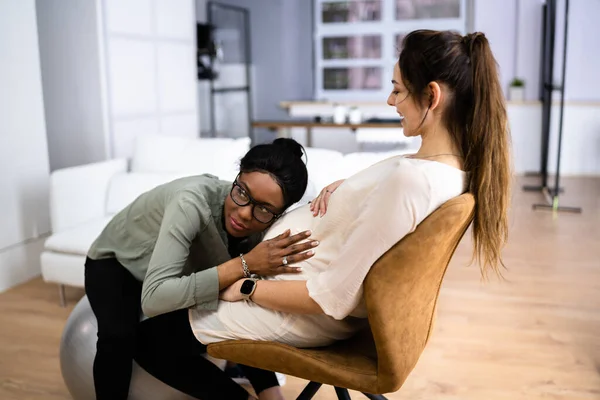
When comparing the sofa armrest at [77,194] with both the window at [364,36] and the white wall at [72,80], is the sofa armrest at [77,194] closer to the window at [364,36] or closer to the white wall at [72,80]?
the white wall at [72,80]

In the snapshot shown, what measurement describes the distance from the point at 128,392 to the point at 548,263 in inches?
119

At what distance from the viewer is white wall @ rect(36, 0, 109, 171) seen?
451 centimetres

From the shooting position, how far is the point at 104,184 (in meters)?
3.82

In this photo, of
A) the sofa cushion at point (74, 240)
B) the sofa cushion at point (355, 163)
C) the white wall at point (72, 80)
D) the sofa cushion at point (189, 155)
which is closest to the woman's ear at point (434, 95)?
the sofa cushion at point (355, 163)

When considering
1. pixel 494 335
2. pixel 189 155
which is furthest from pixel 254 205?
pixel 189 155

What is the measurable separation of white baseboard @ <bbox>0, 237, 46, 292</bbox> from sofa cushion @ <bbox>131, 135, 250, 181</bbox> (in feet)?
2.68

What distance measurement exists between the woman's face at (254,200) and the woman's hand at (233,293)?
0.19m

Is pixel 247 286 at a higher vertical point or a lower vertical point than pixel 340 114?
lower

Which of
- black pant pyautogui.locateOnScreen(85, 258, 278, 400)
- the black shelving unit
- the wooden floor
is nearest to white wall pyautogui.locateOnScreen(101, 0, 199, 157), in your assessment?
the wooden floor

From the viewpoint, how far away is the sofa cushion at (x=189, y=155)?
361cm

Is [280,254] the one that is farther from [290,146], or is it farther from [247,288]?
[290,146]

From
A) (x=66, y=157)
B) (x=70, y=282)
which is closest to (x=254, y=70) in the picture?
(x=66, y=157)

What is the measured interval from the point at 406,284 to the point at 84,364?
1.26 metres

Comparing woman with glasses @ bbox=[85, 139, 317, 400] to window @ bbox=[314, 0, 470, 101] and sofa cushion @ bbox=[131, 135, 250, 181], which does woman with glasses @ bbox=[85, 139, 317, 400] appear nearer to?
sofa cushion @ bbox=[131, 135, 250, 181]
